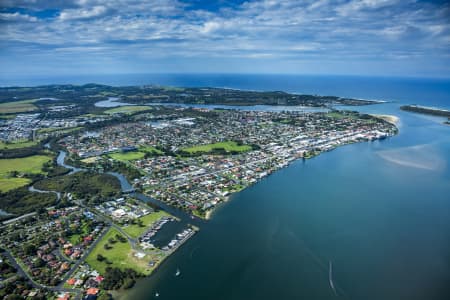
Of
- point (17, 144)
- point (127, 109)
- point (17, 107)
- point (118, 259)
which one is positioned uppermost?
point (127, 109)

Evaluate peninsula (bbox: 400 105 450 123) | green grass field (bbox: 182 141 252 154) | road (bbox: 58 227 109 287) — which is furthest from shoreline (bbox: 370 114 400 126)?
road (bbox: 58 227 109 287)

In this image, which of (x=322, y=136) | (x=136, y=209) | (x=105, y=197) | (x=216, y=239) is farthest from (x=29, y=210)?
(x=322, y=136)

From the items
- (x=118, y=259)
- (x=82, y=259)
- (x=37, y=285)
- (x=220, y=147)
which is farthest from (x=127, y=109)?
(x=37, y=285)

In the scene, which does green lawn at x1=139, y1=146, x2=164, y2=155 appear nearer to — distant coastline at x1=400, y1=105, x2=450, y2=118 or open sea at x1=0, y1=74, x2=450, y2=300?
open sea at x1=0, y1=74, x2=450, y2=300

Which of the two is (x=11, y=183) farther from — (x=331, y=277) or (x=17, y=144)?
A: (x=331, y=277)

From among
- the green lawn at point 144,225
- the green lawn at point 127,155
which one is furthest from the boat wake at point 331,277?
the green lawn at point 127,155

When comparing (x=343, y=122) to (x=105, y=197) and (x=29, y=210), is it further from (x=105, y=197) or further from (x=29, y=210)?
(x=29, y=210)
